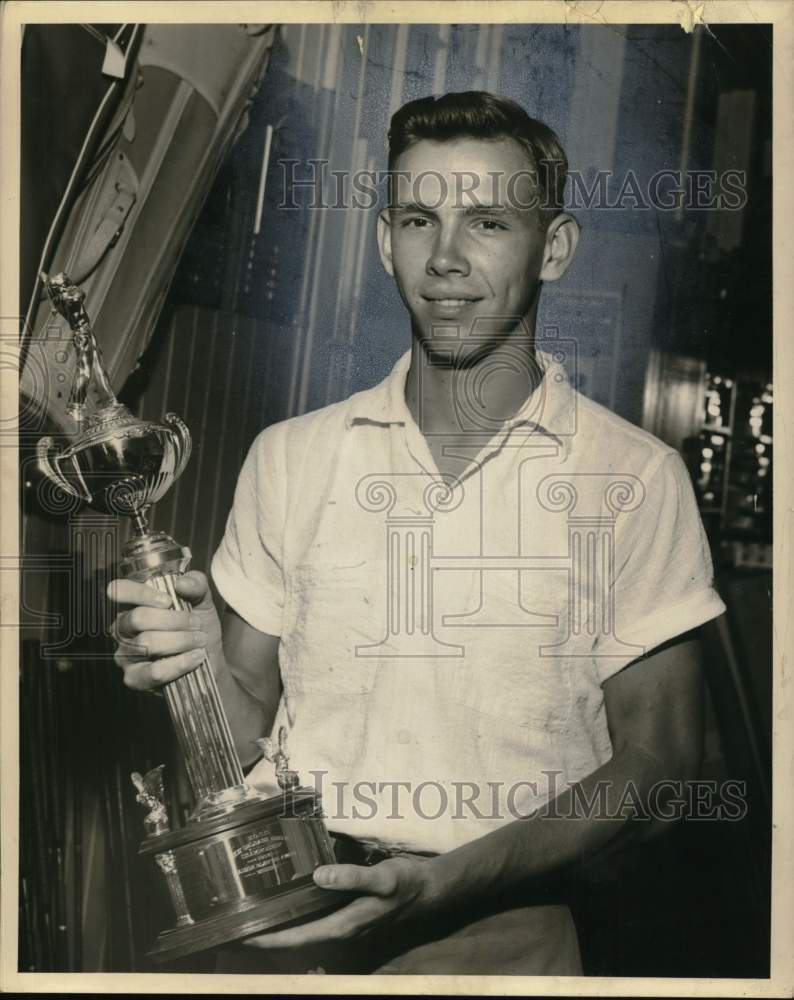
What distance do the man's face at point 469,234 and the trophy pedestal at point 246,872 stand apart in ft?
3.08

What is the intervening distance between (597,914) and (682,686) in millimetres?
456

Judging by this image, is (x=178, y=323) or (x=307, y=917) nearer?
(x=307, y=917)

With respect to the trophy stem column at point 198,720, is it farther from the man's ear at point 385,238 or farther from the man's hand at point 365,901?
the man's ear at point 385,238

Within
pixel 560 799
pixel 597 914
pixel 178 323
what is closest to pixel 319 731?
pixel 560 799

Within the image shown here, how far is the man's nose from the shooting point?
86.4 inches

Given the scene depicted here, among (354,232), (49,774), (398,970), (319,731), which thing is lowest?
(398,970)

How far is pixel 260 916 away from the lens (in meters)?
2.08

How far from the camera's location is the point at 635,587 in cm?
220

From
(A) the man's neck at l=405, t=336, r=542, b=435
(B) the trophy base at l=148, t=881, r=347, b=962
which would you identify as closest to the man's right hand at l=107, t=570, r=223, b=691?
(B) the trophy base at l=148, t=881, r=347, b=962

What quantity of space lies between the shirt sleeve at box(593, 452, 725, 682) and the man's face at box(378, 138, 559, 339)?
1.37 feet

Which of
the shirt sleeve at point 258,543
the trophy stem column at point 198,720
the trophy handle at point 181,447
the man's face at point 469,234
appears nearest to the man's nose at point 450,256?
the man's face at point 469,234

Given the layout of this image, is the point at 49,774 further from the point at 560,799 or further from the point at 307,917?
the point at 560,799

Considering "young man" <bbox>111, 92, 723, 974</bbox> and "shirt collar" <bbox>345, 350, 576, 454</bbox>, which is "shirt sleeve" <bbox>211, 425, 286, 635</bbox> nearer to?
"young man" <bbox>111, 92, 723, 974</bbox>

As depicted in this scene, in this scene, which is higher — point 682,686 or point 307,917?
point 682,686
